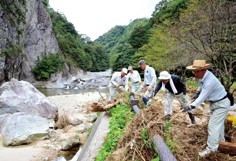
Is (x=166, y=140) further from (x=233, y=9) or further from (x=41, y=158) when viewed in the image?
(x=233, y=9)

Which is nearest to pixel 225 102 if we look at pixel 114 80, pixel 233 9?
pixel 114 80

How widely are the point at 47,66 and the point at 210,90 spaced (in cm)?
5465

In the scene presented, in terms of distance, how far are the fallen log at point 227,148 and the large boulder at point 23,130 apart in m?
7.88

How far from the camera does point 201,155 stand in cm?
508

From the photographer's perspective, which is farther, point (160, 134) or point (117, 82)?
point (117, 82)

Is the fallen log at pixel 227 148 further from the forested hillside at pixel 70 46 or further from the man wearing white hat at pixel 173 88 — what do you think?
the forested hillside at pixel 70 46

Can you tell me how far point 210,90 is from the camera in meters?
4.94

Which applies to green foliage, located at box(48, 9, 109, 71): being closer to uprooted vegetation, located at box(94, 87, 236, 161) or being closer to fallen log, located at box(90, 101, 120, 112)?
fallen log, located at box(90, 101, 120, 112)

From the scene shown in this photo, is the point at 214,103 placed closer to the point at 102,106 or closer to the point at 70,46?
the point at 102,106

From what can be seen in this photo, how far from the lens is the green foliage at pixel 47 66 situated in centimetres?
5508

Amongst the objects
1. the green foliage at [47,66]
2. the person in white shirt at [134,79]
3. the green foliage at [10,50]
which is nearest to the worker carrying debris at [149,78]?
the person in white shirt at [134,79]

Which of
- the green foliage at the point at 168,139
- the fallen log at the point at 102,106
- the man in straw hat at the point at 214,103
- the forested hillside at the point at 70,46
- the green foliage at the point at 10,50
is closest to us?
the green foliage at the point at 168,139

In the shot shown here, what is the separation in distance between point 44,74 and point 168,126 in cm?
5222

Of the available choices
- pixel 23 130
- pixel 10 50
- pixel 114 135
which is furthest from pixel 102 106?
pixel 10 50
